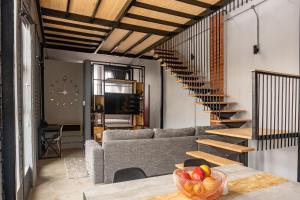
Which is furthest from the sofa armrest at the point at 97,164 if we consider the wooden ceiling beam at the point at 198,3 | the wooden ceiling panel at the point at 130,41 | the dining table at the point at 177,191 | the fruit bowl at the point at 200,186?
the wooden ceiling panel at the point at 130,41

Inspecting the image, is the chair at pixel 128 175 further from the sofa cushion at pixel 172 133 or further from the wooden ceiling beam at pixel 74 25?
the wooden ceiling beam at pixel 74 25

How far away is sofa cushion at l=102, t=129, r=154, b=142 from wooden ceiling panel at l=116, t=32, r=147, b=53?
3426mm

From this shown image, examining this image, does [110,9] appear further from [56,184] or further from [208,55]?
[56,184]

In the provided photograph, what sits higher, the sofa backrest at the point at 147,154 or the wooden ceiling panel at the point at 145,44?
the wooden ceiling panel at the point at 145,44

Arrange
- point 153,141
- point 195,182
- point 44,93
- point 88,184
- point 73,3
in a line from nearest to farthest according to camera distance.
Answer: point 195,182, point 88,184, point 153,141, point 73,3, point 44,93

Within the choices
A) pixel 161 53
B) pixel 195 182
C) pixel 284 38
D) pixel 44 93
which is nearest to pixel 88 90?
pixel 44 93

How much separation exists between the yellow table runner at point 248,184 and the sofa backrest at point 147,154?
2142 mm

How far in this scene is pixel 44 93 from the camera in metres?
6.37

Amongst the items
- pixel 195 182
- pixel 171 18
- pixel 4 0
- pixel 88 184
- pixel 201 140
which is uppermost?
pixel 171 18

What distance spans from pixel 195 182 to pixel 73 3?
440 cm

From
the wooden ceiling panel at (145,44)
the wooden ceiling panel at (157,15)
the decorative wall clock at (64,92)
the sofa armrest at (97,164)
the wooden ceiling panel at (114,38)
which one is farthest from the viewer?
the decorative wall clock at (64,92)

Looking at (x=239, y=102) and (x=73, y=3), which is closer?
(x=73, y=3)

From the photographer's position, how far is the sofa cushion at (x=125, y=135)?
356cm

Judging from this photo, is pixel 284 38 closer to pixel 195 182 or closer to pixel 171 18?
pixel 171 18
